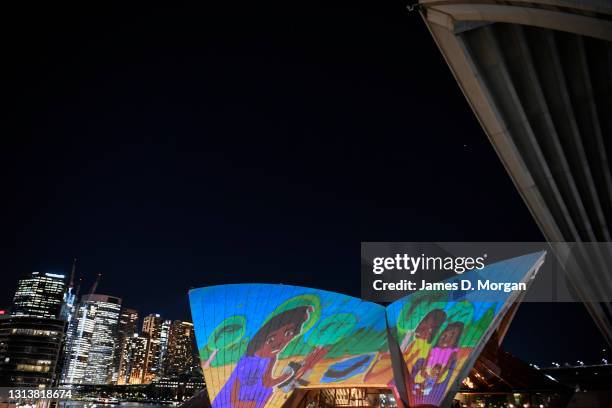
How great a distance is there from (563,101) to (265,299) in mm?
17851

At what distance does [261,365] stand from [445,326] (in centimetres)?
923

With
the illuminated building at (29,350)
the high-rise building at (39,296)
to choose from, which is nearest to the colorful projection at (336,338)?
the illuminated building at (29,350)

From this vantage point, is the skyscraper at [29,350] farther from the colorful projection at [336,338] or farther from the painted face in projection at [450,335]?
the painted face in projection at [450,335]

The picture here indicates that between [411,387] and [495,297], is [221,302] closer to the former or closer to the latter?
[411,387]

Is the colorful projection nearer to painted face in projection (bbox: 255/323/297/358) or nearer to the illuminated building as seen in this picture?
painted face in projection (bbox: 255/323/297/358)

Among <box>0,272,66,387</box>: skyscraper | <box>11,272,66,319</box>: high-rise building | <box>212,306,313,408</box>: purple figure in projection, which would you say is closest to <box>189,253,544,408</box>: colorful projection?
<box>212,306,313,408</box>: purple figure in projection

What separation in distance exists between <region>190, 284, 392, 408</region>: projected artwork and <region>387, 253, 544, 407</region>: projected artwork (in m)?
1.37

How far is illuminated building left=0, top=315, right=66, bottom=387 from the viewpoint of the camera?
287 feet

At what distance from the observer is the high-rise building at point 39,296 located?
138250 mm

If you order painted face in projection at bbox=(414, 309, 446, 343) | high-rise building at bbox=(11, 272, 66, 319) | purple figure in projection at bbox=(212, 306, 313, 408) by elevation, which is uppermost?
high-rise building at bbox=(11, 272, 66, 319)

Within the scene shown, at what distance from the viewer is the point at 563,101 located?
6680 mm

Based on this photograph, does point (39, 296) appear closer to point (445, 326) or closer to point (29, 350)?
point (29, 350)

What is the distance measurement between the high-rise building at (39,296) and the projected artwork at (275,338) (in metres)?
136

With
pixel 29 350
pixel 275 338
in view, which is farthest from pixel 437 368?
pixel 29 350
